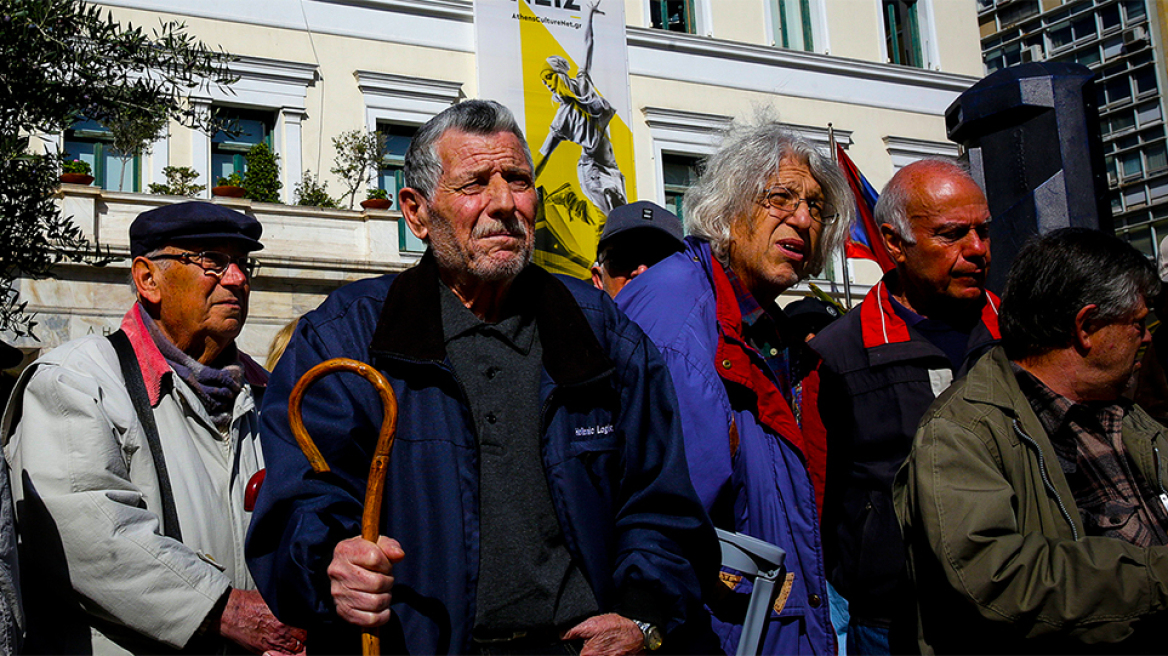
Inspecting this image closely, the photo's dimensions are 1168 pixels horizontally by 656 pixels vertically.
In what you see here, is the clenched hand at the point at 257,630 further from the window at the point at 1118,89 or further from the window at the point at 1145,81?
the window at the point at 1118,89

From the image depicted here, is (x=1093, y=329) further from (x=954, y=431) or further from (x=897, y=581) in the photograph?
(x=897, y=581)

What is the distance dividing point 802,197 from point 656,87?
54.8 feet

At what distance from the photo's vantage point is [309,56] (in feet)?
56.4

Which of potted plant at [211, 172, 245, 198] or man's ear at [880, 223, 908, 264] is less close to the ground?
potted plant at [211, 172, 245, 198]

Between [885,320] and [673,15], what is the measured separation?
1784 centimetres

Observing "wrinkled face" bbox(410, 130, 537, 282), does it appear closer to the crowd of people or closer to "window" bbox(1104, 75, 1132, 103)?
the crowd of people

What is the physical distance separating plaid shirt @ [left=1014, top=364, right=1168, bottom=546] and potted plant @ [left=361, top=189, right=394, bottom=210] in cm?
1356

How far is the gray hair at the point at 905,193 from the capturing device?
13.6ft

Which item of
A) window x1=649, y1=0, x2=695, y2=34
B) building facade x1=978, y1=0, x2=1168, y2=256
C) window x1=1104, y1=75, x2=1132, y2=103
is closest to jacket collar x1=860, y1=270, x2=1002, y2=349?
window x1=649, y1=0, x2=695, y2=34

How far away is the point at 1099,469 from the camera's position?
2.94 metres

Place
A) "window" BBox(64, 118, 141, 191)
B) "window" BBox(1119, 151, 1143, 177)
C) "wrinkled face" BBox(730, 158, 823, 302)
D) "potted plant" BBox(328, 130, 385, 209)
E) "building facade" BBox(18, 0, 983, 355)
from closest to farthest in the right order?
"wrinkled face" BBox(730, 158, 823, 302), "building facade" BBox(18, 0, 983, 355), "window" BBox(64, 118, 141, 191), "potted plant" BBox(328, 130, 385, 209), "window" BBox(1119, 151, 1143, 177)

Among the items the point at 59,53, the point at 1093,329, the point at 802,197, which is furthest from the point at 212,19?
the point at 1093,329

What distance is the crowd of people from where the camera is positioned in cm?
251

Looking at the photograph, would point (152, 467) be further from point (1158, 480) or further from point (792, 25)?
point (792, 25)
